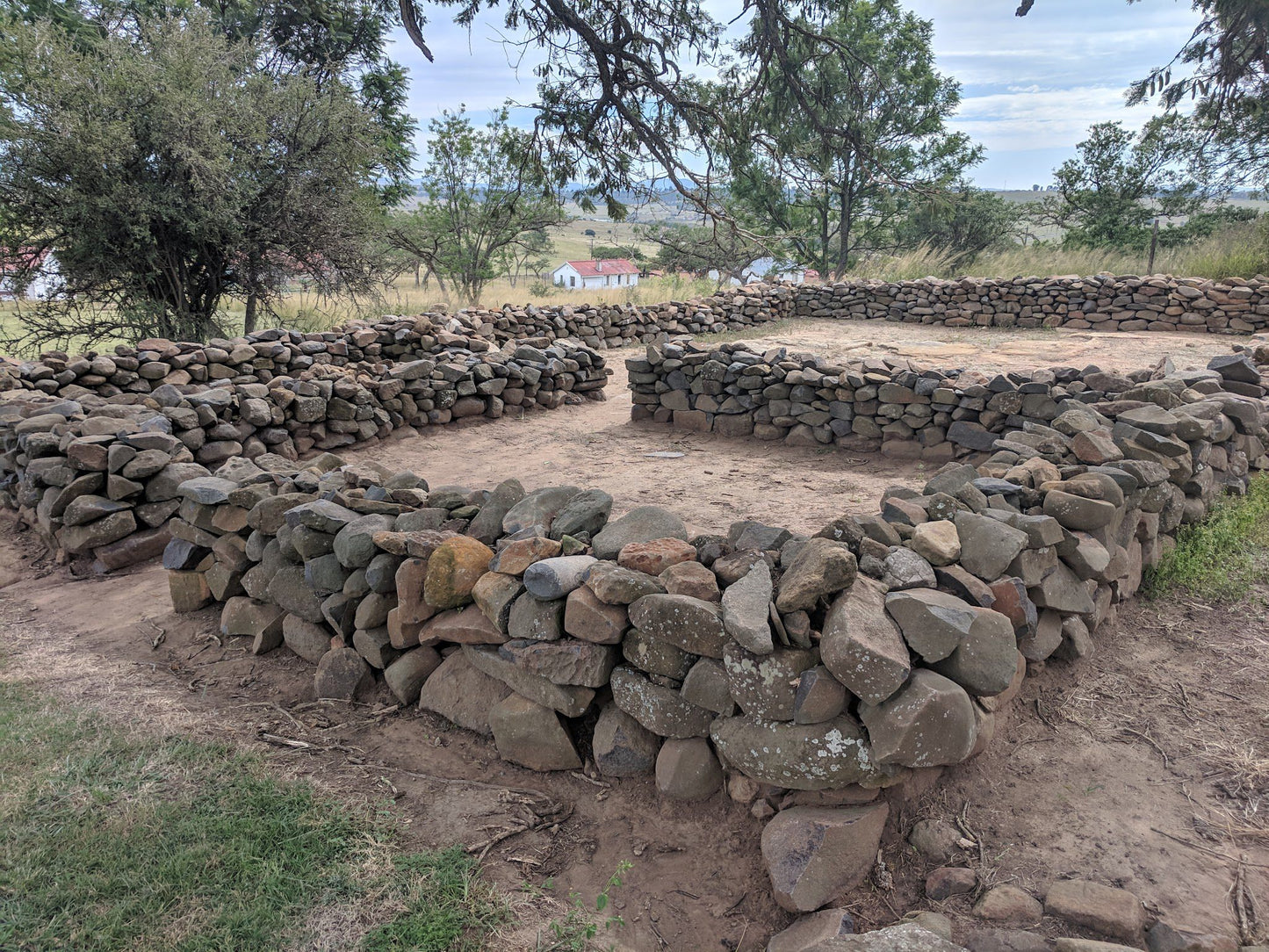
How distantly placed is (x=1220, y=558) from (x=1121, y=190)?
26732 millimetres

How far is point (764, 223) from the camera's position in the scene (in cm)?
2683

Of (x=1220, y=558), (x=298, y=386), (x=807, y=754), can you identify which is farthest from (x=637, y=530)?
(x=298, y=386)

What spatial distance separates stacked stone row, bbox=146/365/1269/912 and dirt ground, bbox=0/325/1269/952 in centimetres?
13

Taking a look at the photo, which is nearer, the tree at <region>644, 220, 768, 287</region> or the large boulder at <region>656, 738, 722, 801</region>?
the large boulder at <region>656, 738, 722, 801</region>

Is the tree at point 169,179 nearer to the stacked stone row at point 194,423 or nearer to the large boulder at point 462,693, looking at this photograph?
the stacked stone row at point 194,423

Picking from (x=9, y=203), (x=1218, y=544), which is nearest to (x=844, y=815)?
(x=1218, y=544)

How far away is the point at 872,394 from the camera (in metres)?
7.09

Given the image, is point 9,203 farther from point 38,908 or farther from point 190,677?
point 38,908

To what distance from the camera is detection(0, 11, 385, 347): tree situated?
31.9 ft

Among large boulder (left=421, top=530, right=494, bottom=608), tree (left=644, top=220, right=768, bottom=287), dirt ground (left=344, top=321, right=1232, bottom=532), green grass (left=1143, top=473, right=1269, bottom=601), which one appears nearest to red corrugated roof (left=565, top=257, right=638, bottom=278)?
tree (left=644, top=220, right=768, bottom=287)

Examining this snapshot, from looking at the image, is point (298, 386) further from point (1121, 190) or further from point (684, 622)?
point (1121, 190)

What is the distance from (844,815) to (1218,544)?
141 inches

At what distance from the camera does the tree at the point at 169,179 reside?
31.9ft

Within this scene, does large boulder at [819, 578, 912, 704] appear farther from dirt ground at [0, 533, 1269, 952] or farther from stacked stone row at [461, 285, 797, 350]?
stacked stone row at [461, 285, 797, 350]
